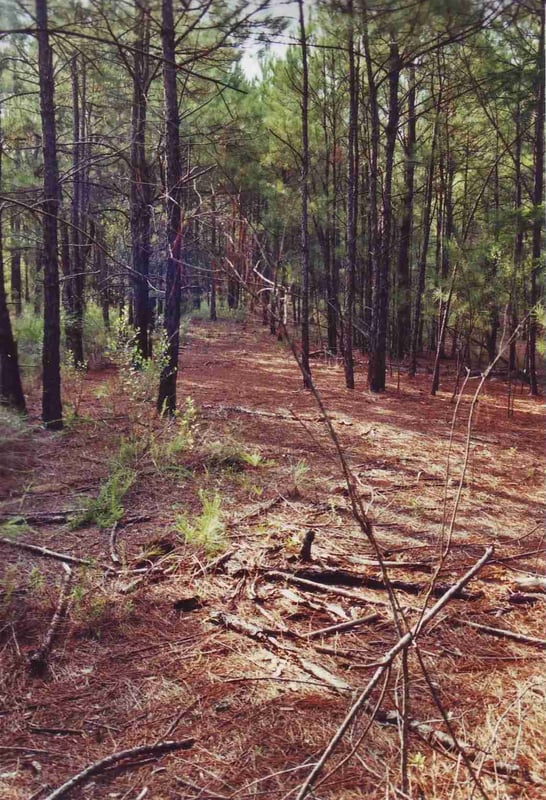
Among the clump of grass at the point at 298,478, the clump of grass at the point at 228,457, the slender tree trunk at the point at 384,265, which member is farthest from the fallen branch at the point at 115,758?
the slender tree trunk at the point at 384,265

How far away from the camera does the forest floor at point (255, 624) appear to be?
170 centimetres

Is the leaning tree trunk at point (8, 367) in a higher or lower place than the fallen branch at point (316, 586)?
higher

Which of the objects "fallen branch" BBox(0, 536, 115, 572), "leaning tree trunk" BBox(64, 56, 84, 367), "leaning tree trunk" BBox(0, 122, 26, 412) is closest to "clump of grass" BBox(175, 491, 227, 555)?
"fallen branch" BBox(0, 536, 115, 572)

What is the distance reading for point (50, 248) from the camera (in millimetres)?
6152

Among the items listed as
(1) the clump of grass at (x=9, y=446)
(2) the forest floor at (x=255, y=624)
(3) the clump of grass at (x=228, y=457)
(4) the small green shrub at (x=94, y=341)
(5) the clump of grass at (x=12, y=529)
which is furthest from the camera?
(4) the small green shrub at (x=94, y=341)

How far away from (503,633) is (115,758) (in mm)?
1679

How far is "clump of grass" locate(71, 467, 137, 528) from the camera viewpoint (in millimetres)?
3662

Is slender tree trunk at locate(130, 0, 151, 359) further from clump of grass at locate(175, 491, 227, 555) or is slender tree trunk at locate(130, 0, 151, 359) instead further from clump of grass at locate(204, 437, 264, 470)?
clump of grass at locate(175, 491, 227, 555)

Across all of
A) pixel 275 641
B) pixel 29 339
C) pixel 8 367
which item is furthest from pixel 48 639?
pixel 29 339

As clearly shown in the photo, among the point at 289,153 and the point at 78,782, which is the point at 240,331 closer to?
the point at 289,153

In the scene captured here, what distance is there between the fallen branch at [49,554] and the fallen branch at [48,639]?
0.19 metres

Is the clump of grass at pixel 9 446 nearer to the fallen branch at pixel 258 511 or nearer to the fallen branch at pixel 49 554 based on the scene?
the fallen branch at pixel 49 554

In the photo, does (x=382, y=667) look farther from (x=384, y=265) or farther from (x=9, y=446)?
(x=384, y=265)

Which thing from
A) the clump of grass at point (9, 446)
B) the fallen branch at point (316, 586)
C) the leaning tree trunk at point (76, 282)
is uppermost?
the leaning tree trunk at point (76, 282)
